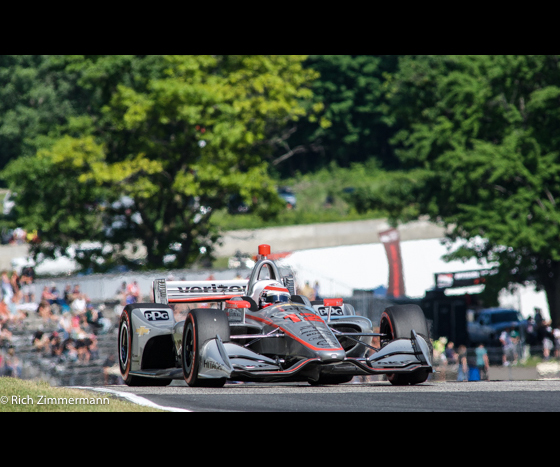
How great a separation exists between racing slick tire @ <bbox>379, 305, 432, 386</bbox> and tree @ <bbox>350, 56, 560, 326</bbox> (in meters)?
20.7

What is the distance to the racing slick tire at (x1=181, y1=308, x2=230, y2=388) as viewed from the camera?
1095 centimetres

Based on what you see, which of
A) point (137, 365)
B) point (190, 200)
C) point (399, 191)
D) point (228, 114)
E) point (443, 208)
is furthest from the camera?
point (399, 191)

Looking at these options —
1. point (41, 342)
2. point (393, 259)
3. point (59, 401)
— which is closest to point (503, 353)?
point (393, 259)

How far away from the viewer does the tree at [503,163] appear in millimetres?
32406

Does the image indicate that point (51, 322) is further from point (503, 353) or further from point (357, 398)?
point (357, 398)

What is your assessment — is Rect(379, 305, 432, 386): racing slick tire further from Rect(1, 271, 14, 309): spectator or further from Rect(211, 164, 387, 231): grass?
Rect(211, 164, 387, 231): grass

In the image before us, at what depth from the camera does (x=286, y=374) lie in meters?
10.7

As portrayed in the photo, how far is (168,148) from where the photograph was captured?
3331 cm

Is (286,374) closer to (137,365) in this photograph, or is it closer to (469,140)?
(137,365)

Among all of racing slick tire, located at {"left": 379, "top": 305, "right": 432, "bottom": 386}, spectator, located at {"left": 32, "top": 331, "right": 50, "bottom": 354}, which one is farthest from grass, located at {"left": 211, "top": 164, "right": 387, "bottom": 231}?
racing slick tire, located at {"left": 379, "top": 305, "right": 432, "bottom": 386}

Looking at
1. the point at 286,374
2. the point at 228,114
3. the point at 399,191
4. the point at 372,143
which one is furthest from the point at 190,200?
the point at 372,143

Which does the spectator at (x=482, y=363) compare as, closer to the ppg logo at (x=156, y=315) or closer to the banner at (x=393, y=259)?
the ppg logo at (x=156, y=315)

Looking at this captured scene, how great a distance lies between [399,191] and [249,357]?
29541mm

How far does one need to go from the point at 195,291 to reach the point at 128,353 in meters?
1.63
